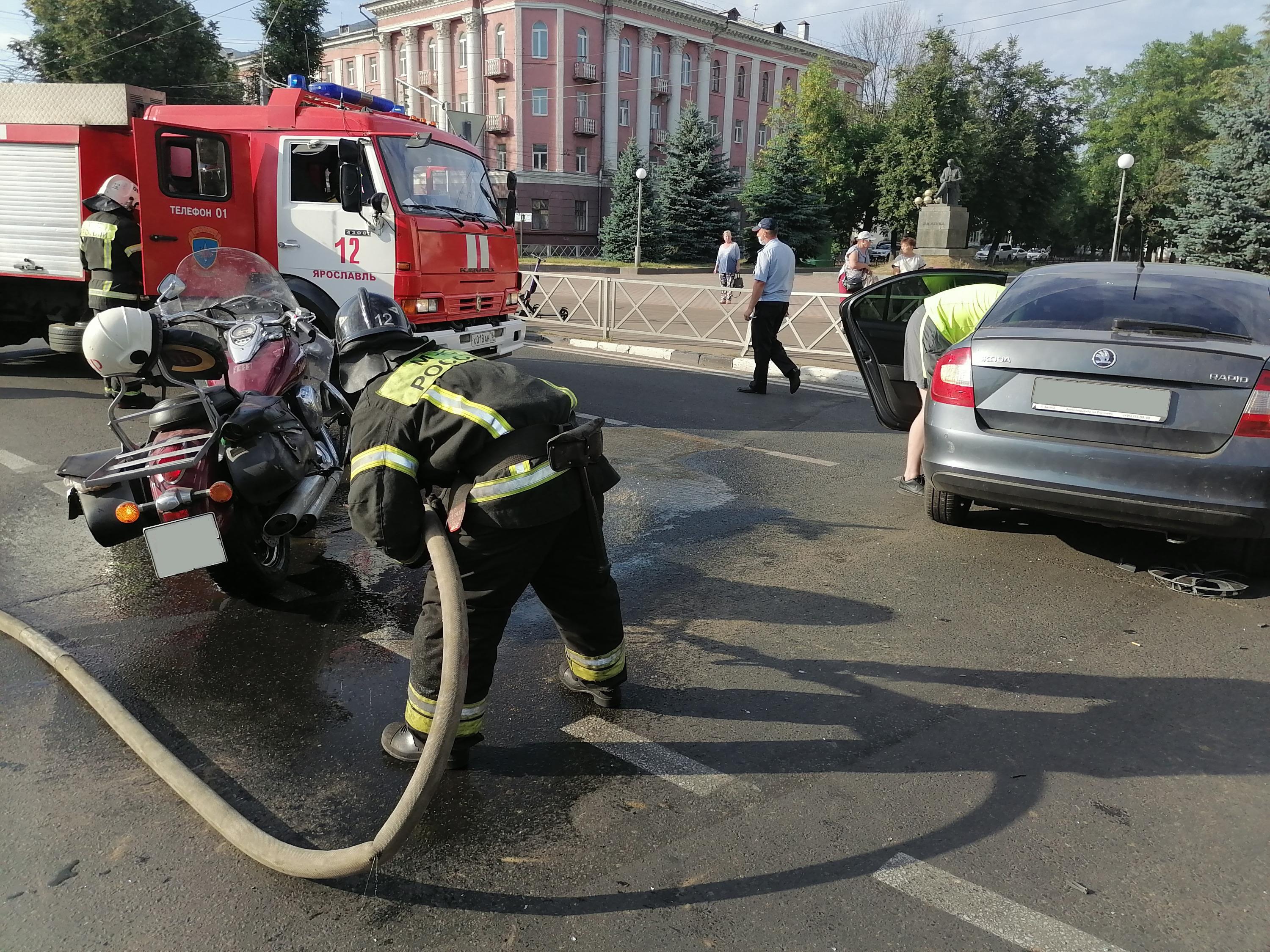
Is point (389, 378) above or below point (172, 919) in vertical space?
above

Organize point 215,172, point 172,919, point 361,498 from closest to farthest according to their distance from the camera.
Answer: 1. point 172,919
2. point 361,498
3. point 215,172

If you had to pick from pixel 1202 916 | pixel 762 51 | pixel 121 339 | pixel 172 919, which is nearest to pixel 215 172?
pixel 121 339

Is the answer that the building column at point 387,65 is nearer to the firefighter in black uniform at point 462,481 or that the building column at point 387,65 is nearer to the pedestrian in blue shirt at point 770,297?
the pedestrian in blue shirt at point 770,297

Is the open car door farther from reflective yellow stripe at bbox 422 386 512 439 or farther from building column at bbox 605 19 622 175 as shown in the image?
building column at bbox 605 19 622 175

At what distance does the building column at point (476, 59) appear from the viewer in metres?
51.6

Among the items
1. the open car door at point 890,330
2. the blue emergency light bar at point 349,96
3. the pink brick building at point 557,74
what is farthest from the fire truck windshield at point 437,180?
the pink brick building at point 557,74

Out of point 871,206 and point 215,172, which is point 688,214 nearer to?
point 871,206

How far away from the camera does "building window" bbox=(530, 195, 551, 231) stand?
53.2 meters

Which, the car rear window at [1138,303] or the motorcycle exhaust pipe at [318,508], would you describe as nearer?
the motorcycle exhaust pipe at [318,508]

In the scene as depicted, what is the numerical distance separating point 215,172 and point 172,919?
7.72 metres

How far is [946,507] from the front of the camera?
5.57m

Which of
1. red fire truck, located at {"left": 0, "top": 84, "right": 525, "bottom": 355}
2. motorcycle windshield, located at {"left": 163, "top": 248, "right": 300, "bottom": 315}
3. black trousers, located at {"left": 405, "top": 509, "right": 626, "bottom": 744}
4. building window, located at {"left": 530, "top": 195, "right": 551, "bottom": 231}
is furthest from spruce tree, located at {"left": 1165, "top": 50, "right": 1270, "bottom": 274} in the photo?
building window, located at {"left": 530, "top": 195, "right": 551, "bottom": 231}

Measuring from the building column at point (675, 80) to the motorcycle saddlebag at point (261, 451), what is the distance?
56206 mm

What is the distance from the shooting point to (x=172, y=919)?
2299 mm
